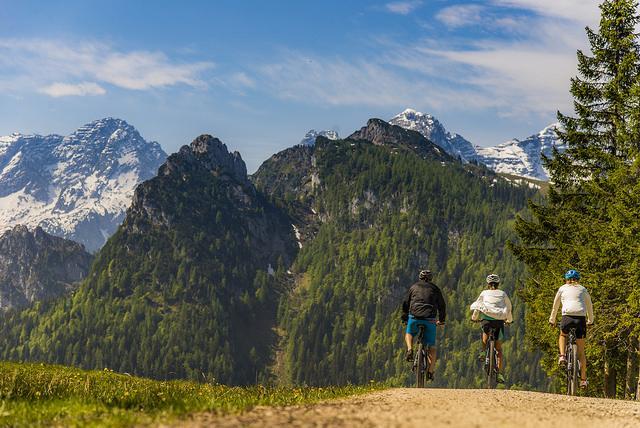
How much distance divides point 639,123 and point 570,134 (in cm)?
451

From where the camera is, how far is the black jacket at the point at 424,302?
16.3 metres

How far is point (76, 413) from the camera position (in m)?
6.82

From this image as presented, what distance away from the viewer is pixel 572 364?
17062mm

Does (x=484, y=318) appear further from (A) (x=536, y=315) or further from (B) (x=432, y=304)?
(A) (x=536, y=315)

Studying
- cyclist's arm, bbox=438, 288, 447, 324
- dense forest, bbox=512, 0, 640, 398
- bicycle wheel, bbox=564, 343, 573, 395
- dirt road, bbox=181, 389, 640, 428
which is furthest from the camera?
dense forest, bbox=512, 0, 640, 398

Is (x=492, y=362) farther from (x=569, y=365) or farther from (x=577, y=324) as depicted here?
(x=577, y=324)

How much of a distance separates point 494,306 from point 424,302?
2556 mm

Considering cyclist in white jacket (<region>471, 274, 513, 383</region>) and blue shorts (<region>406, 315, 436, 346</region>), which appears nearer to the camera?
blue shorts (<region>406, 315, 436, 346</region>)

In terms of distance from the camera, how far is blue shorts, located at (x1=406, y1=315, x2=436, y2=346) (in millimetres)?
16328

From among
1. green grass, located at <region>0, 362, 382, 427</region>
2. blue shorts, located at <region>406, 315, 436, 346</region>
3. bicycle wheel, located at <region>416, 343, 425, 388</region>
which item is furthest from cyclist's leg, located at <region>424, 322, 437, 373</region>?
green grass, located at <region>0, 362, 382, 427</region>

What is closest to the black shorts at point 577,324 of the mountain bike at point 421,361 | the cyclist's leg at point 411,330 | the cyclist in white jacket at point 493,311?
the cyclist in white jacket at point 493,311

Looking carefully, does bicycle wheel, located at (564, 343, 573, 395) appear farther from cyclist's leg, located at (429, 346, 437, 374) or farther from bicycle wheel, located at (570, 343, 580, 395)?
cyclist's leg, located at (429, 346, 437, 374)

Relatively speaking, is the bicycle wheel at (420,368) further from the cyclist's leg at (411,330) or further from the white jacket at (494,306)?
→ the white jacket at (494,306)

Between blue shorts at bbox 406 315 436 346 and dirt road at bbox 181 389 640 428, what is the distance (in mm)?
4247
